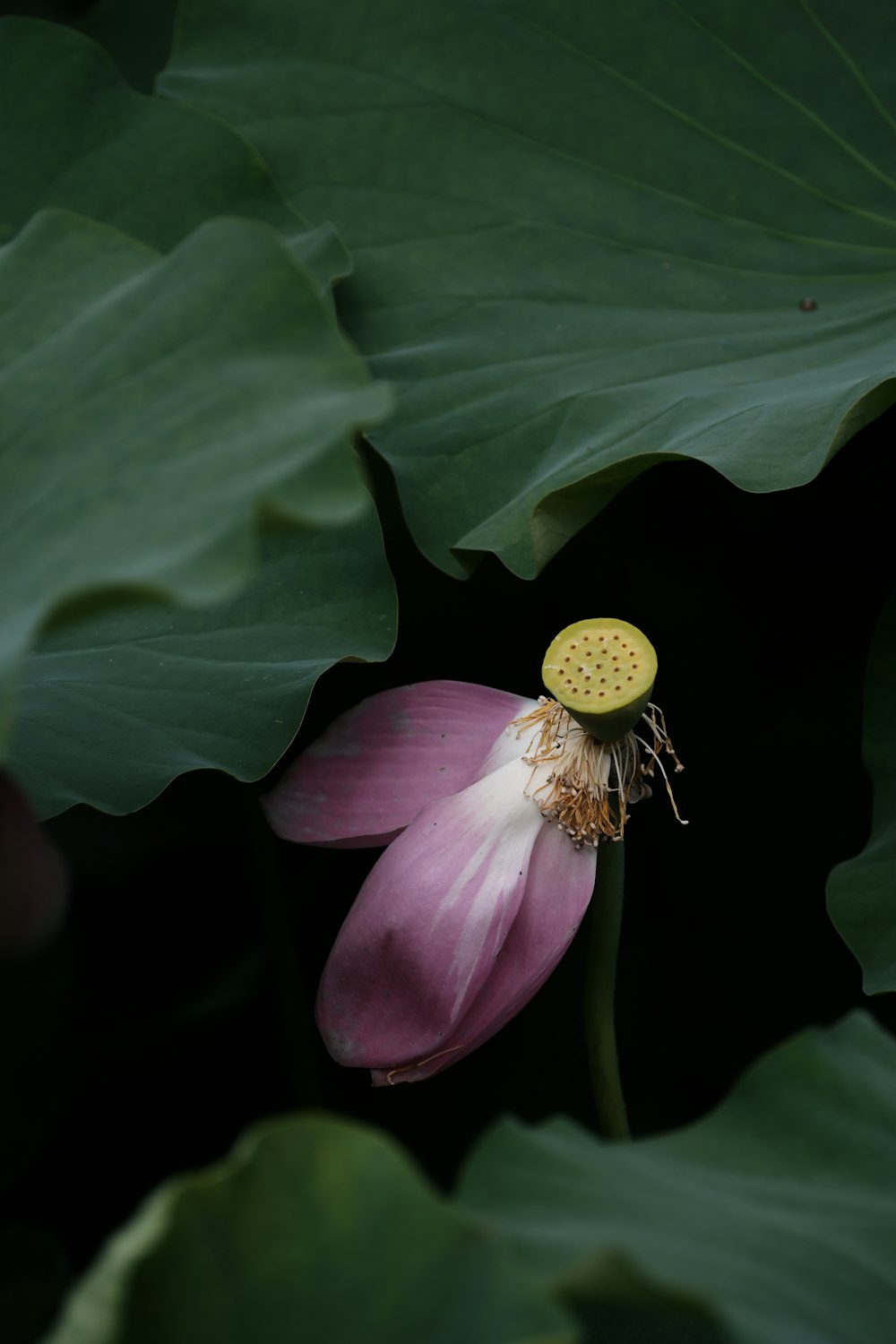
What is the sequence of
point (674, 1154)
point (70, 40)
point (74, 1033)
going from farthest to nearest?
point (74, 1033) < point (70, 40) < point (674, 1154)

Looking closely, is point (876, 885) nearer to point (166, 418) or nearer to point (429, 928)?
point (429, 928)

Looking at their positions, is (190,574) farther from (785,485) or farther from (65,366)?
(785,485)

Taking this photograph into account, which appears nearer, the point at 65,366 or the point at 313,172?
the point at 65,366

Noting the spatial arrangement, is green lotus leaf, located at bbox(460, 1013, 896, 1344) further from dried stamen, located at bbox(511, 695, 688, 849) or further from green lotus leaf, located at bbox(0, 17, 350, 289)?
green lotus leaf, located at bbox(0, 17, 350, 289)

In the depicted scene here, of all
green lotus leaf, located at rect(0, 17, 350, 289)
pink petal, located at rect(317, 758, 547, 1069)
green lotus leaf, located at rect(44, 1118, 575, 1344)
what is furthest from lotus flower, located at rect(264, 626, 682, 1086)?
green lotus leaf, located at rect(0, 17, 350, 289)

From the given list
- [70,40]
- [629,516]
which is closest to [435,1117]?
[629,516]

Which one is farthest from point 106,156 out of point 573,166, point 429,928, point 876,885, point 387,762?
point 876,885

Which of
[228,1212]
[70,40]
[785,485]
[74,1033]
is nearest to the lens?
[228,1212]
